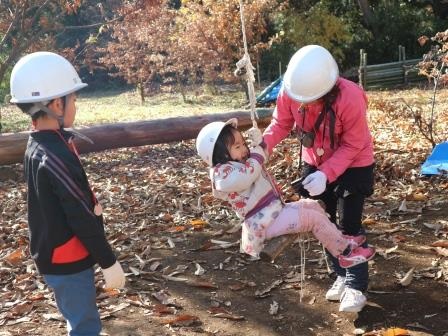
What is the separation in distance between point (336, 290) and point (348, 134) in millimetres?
1084

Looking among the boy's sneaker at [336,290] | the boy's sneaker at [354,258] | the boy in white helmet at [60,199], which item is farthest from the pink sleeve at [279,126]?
the boy in white helmet at [60,199]

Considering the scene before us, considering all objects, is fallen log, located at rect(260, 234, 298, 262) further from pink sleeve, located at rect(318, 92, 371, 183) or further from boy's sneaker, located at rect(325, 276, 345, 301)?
boy's sneaker, located at rect(325, 276, 345, 301)

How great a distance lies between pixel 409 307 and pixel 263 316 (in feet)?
2.93

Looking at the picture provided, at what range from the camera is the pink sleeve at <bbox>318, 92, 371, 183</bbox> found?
3.23 meters

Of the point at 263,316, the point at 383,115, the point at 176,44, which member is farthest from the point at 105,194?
the point at 176,44

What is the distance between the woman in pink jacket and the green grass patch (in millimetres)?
9244

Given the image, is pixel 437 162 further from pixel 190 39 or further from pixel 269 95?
pixel 190 39

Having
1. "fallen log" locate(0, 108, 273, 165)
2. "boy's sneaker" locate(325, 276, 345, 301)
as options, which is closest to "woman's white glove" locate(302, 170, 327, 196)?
"boy's sneaker" locate(325, 276, 345, 301)

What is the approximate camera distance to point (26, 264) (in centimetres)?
491

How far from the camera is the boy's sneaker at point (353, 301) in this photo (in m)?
3.52

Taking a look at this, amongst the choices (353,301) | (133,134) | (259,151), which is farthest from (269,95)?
(259,151)

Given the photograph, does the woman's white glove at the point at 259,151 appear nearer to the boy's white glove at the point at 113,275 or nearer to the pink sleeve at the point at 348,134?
the pink sleeve at the point at 348,134

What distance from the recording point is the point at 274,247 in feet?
10.5

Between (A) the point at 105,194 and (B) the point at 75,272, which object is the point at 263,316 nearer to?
(B) the point at 75,272
